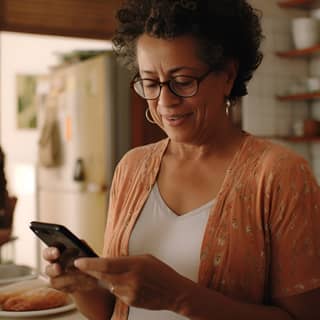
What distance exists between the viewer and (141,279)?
0.83m

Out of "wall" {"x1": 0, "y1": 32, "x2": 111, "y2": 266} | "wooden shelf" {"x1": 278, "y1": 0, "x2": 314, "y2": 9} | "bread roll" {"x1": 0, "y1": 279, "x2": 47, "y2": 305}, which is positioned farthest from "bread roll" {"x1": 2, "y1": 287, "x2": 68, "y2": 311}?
"wall" {"x1": 0, "y1": 32, "x2": 111, "y2": 266}

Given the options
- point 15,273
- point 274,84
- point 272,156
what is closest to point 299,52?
point 274,84

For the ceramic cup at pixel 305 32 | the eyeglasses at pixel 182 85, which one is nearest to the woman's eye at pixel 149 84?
Result: the eyeglasses at pixel 182 85

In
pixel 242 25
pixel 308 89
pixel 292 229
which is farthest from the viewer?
pixel 308 89

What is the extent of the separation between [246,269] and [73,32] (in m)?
2.51

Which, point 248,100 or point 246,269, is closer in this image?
point 246,269

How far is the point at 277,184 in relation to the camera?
944 millimetres

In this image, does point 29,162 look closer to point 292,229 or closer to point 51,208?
point 51,208

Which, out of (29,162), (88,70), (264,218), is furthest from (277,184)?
(29,162)

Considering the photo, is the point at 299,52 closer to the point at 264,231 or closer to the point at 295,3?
the point at 295,3

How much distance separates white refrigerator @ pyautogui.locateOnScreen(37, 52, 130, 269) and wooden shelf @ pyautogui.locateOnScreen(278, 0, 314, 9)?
98 cm

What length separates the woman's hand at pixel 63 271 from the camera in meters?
0.94

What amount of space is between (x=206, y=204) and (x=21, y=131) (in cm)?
467

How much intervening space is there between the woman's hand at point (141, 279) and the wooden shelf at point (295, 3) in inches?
106
